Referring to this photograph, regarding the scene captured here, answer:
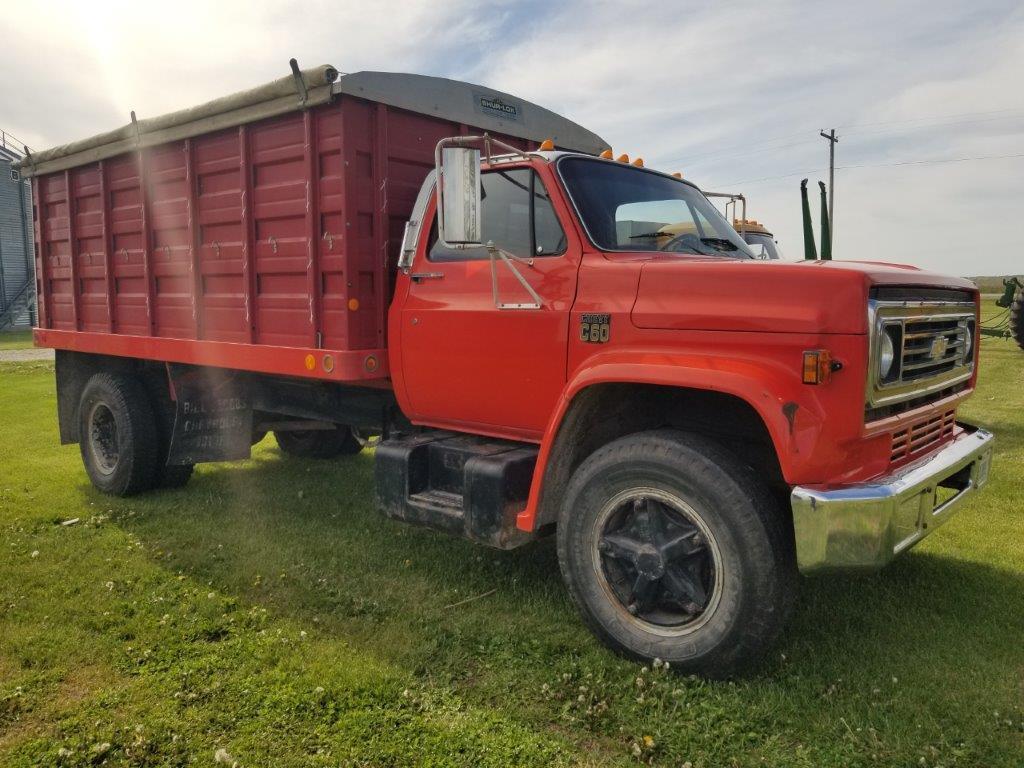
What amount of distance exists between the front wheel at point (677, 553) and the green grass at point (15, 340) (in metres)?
21.5

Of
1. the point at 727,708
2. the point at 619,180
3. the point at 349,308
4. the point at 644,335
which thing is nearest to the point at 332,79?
the point at 349,308

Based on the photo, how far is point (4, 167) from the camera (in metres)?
29.3

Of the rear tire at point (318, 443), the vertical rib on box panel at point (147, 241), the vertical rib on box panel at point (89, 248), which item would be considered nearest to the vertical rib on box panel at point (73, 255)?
the vertical rib on box panel at point (89, 248)

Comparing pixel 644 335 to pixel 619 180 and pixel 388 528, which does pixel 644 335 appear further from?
pixel 388 528

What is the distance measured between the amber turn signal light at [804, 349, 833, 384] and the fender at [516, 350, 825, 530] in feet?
0.17

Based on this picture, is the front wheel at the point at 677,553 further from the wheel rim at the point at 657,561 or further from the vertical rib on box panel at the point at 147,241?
the vertical rib on box panel at the point at 147,241

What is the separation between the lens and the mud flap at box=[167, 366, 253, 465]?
583 cm

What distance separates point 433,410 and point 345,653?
4.45ft

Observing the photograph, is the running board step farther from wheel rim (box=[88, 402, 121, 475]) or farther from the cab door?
wheel rim (box=[88, 402, 121, 475])

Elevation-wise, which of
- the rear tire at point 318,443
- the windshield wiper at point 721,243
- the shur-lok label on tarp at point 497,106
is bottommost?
the rear tire at point 318,443

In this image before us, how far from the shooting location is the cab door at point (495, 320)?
3703 millimetres

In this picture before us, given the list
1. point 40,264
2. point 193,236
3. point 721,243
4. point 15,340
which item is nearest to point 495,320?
point 721,243

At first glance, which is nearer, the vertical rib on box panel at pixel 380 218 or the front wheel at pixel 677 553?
the front wheel at pixel 677 553

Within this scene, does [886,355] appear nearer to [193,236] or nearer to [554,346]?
[554,346]
